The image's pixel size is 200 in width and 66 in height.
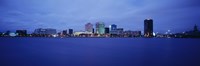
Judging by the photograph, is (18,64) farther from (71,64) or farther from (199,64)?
(199,64)

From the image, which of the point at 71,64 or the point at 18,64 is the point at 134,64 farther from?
the point at 18,64

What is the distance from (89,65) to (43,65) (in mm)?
4706

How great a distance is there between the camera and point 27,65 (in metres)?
22.2

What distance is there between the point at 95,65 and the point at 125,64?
10.8 feet

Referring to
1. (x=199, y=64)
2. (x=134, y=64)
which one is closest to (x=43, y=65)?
(x=134, y=64)

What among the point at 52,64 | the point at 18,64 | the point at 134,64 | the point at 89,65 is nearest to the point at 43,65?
the point at 52,64

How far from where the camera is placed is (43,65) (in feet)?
73.0

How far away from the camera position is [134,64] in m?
23.7

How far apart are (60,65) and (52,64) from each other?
3.24 feet

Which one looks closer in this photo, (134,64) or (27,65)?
(27,65)

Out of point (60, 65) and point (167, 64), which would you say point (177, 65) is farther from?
point (60, 65)

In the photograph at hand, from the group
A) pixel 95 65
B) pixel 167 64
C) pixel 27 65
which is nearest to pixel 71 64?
pixel 95 65

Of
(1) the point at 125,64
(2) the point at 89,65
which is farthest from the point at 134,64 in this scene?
Result: (2) the point at 89,65

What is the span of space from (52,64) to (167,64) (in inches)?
481
